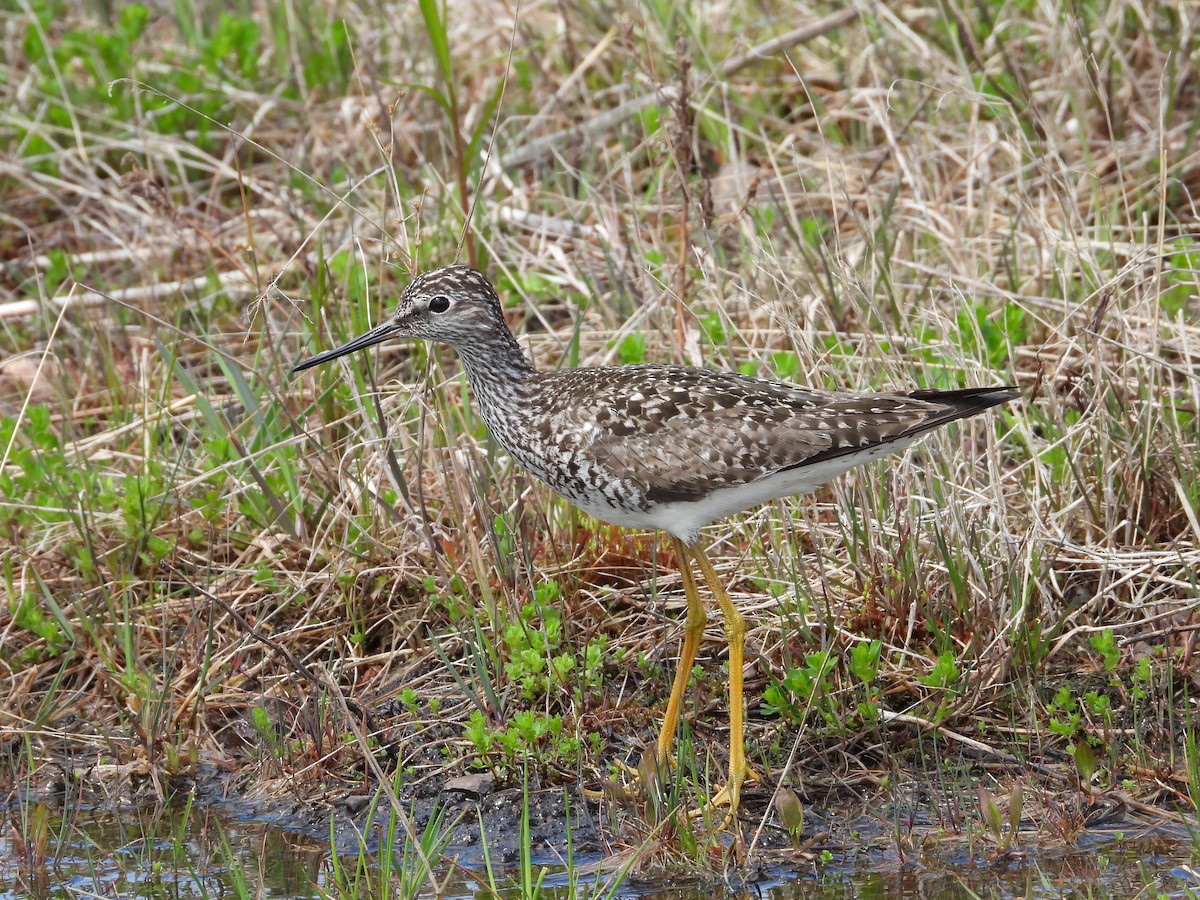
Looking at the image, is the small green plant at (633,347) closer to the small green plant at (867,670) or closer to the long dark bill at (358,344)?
the long dark bill at (358,344)

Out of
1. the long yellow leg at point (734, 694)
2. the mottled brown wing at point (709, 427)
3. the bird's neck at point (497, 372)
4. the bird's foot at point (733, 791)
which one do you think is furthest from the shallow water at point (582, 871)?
the bird's neck at point (497, 372)

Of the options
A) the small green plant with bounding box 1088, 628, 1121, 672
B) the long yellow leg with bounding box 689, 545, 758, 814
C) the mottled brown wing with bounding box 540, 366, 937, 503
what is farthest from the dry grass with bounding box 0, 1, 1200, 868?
the mottled brown wing with bounding box 540, 366, 937, 503

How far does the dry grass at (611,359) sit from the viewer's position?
5.40m

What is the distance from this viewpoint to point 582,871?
4797 millimetres

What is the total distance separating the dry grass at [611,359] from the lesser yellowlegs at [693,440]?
37cm

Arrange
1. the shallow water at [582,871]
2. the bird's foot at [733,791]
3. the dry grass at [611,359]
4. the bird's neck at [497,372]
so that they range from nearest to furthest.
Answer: the shallow water at [582,871] → the bird's foot at [733,791] → the dry grass at [611,359] → the bird's neck at [497,372]

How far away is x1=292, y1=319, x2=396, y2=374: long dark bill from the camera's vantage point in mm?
5465

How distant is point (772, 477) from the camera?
507cm

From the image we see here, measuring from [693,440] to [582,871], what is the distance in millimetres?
1434

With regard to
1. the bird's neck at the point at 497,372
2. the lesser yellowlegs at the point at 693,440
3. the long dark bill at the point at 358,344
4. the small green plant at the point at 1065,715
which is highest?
the long dark bill at the point at 358,344

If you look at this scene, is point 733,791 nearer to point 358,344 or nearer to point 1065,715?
point 1065,715

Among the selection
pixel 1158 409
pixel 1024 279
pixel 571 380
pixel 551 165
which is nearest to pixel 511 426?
pixel 571 380

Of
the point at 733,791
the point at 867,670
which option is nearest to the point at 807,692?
the point at 867,670

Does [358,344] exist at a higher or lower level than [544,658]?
higher
